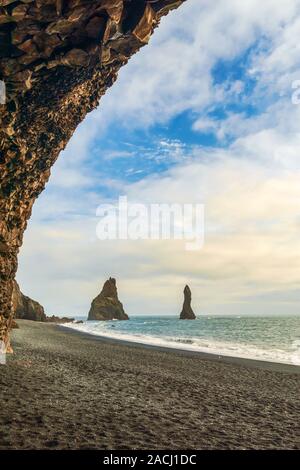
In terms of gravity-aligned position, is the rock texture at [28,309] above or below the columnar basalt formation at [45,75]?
below

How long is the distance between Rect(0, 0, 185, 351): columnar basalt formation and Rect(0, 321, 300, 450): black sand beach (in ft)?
27.7

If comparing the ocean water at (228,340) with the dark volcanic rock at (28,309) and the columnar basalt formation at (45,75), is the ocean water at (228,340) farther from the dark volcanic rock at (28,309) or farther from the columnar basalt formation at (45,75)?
the columnar basalt formation at (45,75)

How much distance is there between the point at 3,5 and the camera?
12.3 meters

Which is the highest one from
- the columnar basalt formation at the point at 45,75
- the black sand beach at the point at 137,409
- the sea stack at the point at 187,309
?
the columnar basalt formation at the point at 45,75

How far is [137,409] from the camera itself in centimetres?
1098

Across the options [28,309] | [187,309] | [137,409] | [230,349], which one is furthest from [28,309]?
[187,309]

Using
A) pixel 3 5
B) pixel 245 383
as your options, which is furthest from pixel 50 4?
pixel 245 383

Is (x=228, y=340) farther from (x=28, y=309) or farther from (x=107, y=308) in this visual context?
(x=107, y=308)

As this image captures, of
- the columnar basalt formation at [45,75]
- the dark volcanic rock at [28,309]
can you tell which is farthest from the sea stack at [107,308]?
the columnar basalt formation at [45,75]

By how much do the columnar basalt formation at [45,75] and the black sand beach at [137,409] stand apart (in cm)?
845

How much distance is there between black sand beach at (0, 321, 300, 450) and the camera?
7.98m

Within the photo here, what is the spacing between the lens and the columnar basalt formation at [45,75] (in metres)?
13.7
